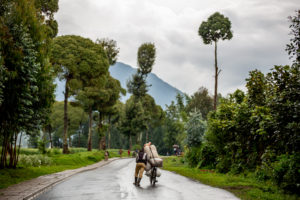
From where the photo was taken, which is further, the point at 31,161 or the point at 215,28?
the point at 215,28

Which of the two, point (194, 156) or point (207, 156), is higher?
point (207, 156)

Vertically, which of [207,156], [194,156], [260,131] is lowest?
[194,156]

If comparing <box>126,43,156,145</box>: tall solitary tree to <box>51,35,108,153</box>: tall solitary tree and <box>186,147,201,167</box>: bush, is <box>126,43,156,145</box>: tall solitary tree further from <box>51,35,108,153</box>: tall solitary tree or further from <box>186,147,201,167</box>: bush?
<box>186,147,201,167</box>: bush

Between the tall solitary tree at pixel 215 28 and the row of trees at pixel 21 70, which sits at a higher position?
the tall solitary tree at pixel 215 28

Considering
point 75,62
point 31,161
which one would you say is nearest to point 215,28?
point 75,62

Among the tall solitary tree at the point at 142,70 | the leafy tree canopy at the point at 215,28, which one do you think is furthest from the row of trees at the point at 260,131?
the tall solitary tree at the point at 142,70

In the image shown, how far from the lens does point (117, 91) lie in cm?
4959

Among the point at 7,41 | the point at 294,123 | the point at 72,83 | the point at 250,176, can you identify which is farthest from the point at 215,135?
the point at 72,83

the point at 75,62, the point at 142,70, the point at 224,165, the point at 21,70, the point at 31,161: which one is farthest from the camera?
the point at 142,70

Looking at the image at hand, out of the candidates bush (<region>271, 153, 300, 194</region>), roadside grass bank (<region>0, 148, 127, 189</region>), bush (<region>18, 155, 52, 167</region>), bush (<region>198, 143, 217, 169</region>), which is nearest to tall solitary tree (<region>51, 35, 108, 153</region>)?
roadside grass bank (<region>0, 148, 127, 189</region>)

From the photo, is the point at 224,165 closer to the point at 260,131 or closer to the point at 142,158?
the point at 260,131

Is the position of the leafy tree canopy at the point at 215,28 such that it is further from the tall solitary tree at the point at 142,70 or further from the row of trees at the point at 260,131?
the tall solitary tree at the point at 142,70

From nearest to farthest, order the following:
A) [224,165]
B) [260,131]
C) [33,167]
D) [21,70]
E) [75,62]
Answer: [21,70] < [260,131] < [224,165] < [33,167] < [75,62]

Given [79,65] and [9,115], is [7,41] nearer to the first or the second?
[9,115]
